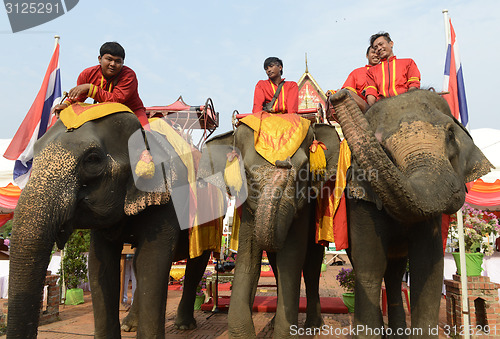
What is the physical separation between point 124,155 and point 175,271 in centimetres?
756

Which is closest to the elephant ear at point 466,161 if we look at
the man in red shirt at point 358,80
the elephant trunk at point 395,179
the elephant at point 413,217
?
the elephant at point 413,217

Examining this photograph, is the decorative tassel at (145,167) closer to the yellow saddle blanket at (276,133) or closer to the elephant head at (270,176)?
the elephant head at (270,176)

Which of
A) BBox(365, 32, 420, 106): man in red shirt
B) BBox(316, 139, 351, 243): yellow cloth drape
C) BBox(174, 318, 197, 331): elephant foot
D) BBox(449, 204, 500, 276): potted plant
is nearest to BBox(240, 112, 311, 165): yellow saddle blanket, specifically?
BBox(316, 139, 351, 243): yellow cloth drape

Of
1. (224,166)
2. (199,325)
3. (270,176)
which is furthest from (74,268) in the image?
(270,176)

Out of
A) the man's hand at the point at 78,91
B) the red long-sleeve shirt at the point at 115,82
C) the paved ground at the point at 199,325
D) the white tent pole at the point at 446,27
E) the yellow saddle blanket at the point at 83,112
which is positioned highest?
the white tent pole at the point at 446,27

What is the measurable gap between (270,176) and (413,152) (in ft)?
4.73

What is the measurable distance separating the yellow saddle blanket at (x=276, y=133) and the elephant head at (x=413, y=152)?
34.3 inches

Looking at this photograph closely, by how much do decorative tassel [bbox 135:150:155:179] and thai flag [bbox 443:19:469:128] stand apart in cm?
590

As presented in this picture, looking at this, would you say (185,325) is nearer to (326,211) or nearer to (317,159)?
(326,211)

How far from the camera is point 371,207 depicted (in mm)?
3816

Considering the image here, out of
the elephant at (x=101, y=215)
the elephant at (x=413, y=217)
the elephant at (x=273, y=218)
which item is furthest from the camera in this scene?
the elephant at (x=273, y=218)

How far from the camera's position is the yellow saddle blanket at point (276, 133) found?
4.45 m

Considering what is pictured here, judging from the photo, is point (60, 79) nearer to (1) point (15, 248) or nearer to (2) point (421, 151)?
(1) point (15, 248)

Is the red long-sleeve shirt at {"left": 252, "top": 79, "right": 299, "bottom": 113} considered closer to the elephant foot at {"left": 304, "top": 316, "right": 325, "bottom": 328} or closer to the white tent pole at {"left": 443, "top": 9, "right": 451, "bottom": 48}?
the elephant foot at {"left": 304, "top": 316, "right": 325, "bottom": 328}
